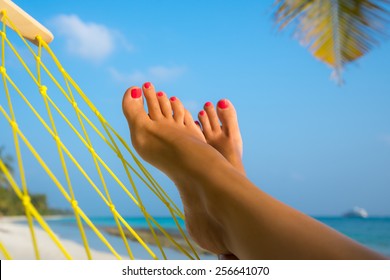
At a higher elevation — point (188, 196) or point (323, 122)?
point (323, 122)

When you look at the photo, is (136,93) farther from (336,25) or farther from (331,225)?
(331,225)

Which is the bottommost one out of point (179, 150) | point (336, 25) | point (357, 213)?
point (179, 150)

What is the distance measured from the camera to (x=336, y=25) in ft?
7.95

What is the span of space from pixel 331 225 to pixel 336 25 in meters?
4.11

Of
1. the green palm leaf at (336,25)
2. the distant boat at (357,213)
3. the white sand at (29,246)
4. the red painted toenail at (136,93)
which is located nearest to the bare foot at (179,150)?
the red painted toenail at (136,93)

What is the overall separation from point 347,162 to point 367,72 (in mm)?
1284

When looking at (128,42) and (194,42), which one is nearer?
(194,42)

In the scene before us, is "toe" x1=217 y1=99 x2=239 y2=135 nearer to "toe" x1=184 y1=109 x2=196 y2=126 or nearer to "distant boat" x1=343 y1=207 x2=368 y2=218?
"toe" x1=184 y1=109 x2=196 y2=126

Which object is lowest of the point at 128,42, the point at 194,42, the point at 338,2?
the point at 338,2

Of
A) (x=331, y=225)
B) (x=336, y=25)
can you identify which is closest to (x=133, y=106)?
(x=336, y=25)
